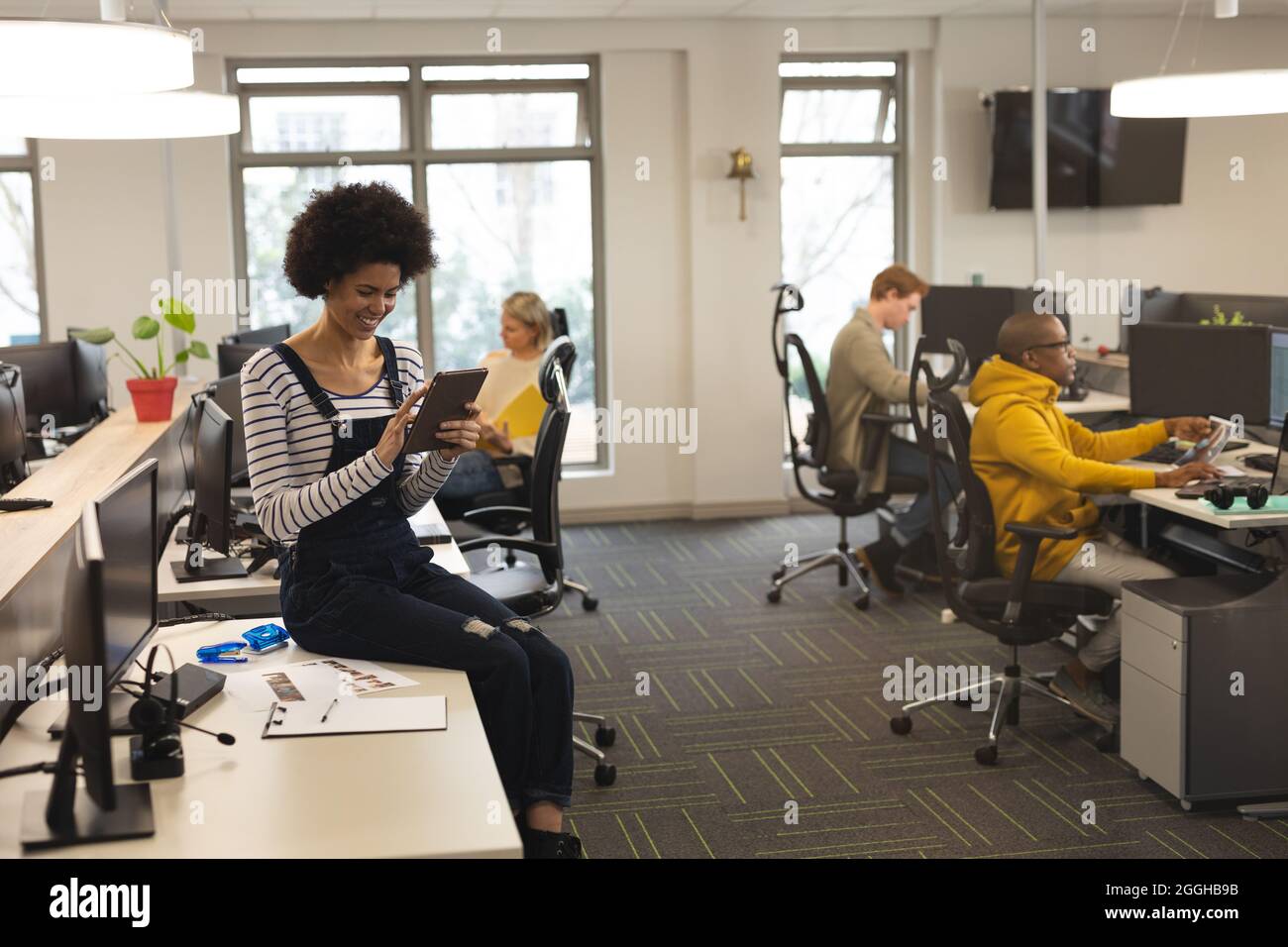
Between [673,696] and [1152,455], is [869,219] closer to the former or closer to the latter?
[1152,455]

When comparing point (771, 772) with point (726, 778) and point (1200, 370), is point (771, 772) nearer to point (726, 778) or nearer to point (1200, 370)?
point (726, 778)

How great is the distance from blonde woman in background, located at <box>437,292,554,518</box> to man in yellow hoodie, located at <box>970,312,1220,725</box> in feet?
6.31

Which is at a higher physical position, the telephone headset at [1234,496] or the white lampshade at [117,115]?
the white lampshade at [117,115]

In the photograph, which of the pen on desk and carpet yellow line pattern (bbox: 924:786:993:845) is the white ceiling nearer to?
carpet yellow line pattern (bbox: 924:786:993:845)

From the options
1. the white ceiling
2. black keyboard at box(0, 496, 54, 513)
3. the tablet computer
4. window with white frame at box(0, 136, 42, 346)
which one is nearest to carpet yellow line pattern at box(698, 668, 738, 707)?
the tablet computer

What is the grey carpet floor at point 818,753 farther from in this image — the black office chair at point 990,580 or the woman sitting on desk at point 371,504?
the woman sitting on desk at point 371,504

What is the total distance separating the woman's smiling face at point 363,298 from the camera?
2.77 metres

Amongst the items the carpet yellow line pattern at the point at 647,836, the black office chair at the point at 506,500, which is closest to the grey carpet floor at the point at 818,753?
the carpet yellow line pattern at the point at 647,836

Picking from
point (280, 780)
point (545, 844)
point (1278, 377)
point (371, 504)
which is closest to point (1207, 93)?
point (1278, 377)

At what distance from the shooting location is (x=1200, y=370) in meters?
4.68

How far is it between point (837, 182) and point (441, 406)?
5.60 m

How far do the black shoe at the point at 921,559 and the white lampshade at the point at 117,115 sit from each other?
3378 millimetres

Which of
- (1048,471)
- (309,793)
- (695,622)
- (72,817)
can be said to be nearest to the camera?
(72,817)

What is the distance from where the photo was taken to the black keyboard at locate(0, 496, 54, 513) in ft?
10.5
